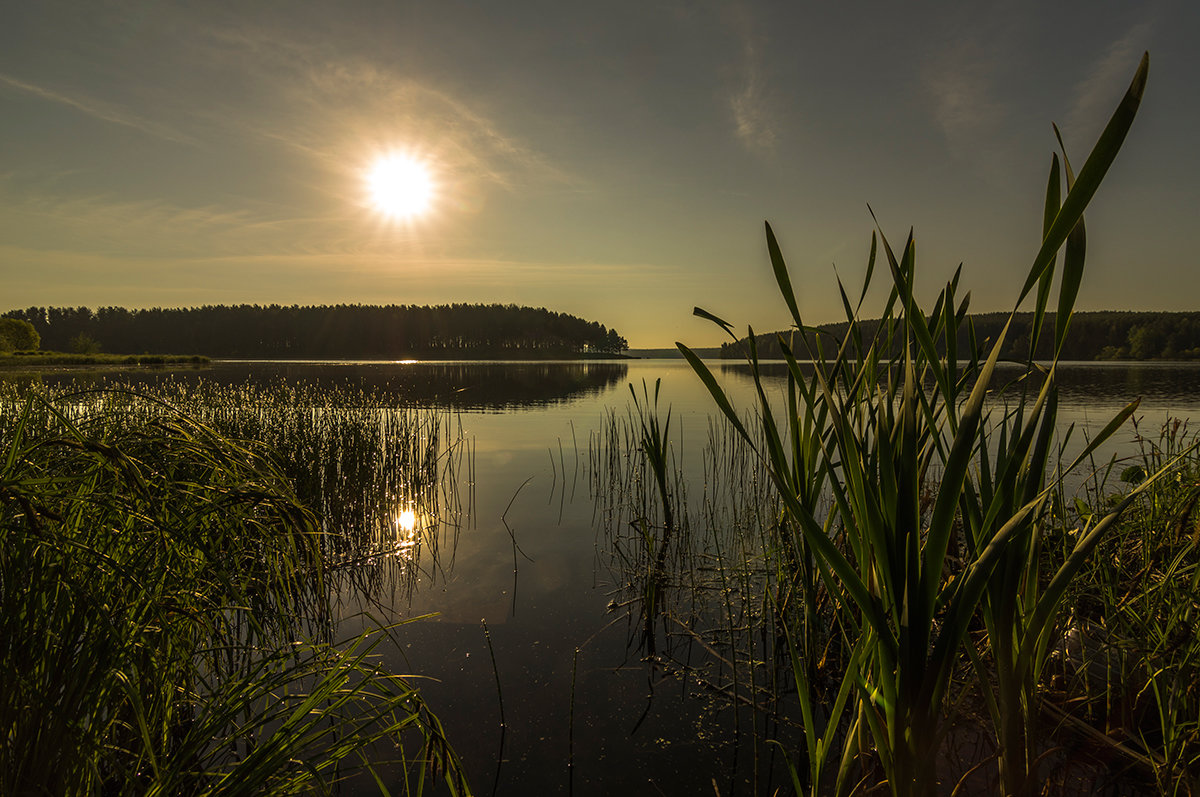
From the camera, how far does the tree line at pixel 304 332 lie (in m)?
80.8

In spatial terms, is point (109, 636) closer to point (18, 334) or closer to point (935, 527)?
point (935, 527)

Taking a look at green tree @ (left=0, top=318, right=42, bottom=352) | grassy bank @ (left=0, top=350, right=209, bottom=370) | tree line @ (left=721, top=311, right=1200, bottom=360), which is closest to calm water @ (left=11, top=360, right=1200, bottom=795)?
grassy bank @ (left=0, top=350, right=209, bottom=370)

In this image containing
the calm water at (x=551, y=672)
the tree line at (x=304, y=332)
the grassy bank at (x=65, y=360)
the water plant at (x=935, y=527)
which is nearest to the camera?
the water plant at (x=935, y=527)

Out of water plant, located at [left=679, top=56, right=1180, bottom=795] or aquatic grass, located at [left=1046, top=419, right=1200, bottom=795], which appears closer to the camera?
water plant, located at [left=679, top=56, right=1180, bottom=795]

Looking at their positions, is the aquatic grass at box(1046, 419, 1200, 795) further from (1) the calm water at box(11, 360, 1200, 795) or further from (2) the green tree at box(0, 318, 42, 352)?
(2) the green tree at box(0, 318, 42, 352)

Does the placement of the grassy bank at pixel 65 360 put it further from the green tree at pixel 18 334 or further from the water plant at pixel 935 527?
the water plant at pixel 935 527

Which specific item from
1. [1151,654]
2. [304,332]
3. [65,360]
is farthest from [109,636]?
[304,332]

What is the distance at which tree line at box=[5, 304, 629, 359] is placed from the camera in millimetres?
80812

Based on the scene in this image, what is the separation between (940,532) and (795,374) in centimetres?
63

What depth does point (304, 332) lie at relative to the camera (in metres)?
82.4

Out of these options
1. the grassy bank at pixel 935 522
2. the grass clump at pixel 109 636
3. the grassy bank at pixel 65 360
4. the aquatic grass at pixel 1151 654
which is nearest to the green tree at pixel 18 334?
the grassy bank at pixel 65 360

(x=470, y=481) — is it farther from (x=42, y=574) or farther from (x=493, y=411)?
(x=493, y=411)

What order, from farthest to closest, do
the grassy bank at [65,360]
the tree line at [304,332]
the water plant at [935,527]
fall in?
the tree line at [304,332], the grassy bank at [65,360], the water plant at [935,527]

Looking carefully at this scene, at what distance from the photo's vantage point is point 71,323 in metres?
83.5
